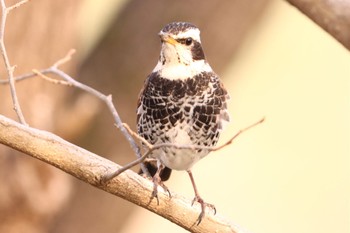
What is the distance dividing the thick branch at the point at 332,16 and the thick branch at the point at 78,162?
1.06 meters

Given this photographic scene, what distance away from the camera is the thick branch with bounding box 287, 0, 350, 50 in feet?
12.8

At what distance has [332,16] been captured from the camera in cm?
395

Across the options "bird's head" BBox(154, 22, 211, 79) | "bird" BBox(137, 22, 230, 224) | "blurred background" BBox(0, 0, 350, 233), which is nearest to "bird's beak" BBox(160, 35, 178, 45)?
"bird's head" BBox(154, 22, 211, 79)

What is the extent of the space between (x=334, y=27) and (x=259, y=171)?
21.3 ft

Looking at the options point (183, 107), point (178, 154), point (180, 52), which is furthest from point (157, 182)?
point (180, 52)

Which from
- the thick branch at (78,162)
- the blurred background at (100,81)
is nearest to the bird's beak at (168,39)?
the thick branch at (78,162)

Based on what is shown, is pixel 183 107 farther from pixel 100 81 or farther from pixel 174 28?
pixel 100 81

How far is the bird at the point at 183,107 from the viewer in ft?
15.4

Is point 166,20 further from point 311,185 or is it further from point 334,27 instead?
point 311,185

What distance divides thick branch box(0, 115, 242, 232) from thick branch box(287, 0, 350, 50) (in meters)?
1.06

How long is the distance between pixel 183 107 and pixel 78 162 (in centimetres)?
67

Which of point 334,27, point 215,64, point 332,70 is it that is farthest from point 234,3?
point 332,70

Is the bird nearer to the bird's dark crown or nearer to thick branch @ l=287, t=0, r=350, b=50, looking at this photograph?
the bird's dark crown

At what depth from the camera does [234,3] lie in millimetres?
7148
